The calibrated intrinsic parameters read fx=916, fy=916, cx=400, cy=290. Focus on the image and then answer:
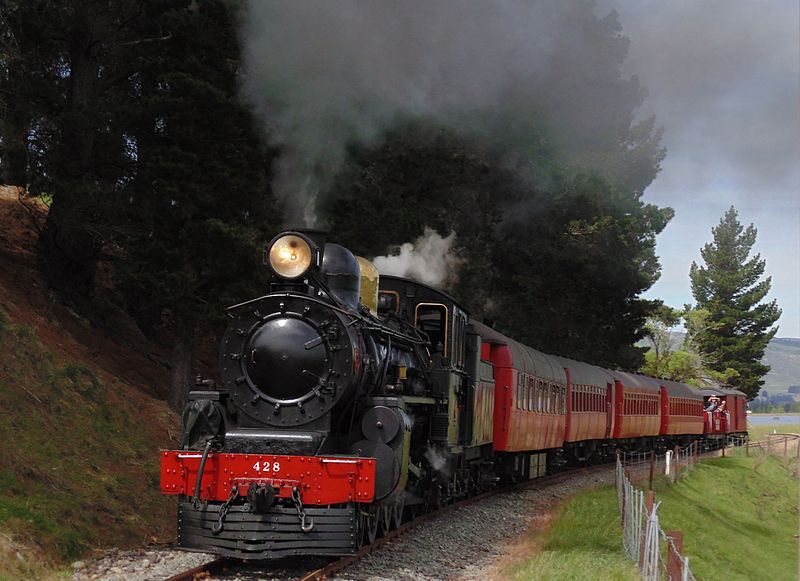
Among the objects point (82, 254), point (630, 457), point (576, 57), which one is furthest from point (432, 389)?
point (630, 457)

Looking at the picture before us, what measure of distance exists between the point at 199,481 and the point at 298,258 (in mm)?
2451

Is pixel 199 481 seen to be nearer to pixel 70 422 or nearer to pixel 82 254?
pixel 70 422

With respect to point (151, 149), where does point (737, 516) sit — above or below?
below

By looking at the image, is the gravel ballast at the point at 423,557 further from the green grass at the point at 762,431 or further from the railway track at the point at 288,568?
the green grass at the point at 762,431

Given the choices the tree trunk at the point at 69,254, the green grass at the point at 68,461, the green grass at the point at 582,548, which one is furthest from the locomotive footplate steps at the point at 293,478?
the tree trunk at the point at 69,254

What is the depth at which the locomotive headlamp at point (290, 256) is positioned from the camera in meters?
9.41

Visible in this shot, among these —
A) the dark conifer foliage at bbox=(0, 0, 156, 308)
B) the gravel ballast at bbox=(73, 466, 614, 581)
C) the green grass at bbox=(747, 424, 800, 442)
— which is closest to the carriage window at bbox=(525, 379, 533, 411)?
the gravel ballast at bbox=(73, 466, 614, 581)

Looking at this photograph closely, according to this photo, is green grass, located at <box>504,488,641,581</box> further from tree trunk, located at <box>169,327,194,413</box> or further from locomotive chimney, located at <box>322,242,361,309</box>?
tree trunk, located at <box>169,327,194,413</box>

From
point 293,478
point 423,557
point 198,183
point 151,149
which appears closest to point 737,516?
point 198,183

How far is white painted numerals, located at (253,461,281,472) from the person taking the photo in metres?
8.57

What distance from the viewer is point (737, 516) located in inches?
976

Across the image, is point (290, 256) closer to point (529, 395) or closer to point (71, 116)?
point (529, 395)

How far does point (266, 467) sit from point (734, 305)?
265 ft

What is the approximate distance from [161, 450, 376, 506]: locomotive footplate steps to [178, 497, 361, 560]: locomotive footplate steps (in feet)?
0.46
